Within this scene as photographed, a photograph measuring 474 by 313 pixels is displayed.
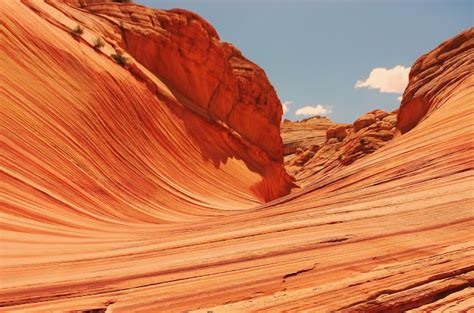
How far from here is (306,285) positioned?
376cm

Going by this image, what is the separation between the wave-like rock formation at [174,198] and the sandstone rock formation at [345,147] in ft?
24.2

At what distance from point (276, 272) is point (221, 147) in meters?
13.4

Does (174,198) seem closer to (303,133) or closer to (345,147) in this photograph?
(345,147)

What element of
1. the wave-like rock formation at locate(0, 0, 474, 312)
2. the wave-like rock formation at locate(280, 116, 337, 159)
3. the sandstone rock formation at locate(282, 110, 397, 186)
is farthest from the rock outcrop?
the wave-like rock formation at locate(280, 116, 337, 159)

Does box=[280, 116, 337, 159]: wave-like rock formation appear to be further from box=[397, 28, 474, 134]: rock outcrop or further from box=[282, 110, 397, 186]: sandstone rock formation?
box=[397, 28, 474, 134]: rock outcrop

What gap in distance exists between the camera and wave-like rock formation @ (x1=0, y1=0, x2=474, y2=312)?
3.81 metres

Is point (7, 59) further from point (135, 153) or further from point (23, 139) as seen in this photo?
point (135, 153)

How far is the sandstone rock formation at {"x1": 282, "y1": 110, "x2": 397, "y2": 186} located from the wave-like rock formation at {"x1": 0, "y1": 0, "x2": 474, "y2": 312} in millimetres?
7388

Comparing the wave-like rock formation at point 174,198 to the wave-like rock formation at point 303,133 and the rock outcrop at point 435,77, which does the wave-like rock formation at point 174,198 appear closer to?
the rock outcrop at point 435,77

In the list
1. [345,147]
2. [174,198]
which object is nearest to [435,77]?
[174,198]

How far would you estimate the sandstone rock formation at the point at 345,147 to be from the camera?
23812mm

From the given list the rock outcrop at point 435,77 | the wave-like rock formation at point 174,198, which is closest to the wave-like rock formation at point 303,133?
the rock outcrop at point 435,77

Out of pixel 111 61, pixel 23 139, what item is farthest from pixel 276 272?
pixel 111 61

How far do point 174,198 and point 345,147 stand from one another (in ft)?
56.9
